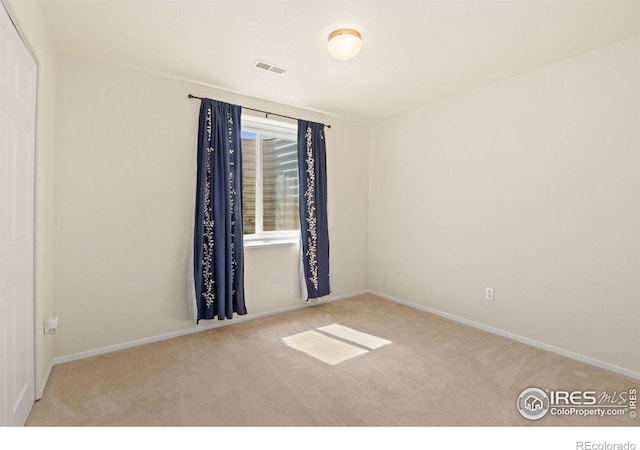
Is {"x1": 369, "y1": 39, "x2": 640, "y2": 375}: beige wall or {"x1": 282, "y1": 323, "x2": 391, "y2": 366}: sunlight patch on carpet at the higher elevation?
{"x1": 369, "y1": 39, "x2": 640, "y2": 375}: beige wall

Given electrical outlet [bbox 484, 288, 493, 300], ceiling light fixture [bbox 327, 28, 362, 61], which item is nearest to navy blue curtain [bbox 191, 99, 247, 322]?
ceiling light fixture [bbox 327, 28, 362, 61]

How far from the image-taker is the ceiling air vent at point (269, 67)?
108 inches

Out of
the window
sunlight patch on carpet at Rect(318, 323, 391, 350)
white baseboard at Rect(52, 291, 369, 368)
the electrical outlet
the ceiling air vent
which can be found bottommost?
sunlight patch on carpet at Rect(318, 323, 391, 350)

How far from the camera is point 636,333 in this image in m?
2.37

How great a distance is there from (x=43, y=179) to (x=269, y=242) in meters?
2.12

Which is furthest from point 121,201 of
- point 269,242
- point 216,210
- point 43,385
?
point 269,242

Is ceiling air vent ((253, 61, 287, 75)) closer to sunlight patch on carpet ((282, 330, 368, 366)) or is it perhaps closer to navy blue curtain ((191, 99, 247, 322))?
navy blue curtain ((191, 99, 247, 322))

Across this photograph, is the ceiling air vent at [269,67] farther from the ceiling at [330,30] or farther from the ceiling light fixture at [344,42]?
the ceiling light fixture at [344,42]

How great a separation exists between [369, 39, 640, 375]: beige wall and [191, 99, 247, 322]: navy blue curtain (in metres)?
2.15

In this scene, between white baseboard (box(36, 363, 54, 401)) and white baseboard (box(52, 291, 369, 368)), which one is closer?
white baseboard (box(36, 363, 54, 401))

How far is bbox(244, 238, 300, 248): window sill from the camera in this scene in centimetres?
362
